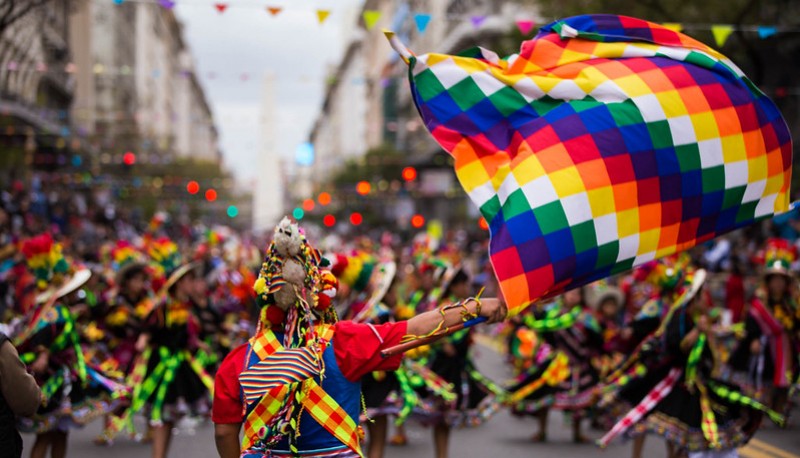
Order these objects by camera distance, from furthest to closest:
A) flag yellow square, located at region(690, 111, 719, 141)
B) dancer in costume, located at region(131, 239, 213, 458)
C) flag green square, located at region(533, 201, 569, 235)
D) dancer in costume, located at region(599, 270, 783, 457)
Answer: dancer in costume, located at region(131, 239, 213, 458) → dancer in costume, located at region(599, 270, 783, 457) → flag yellow square, located at region(690, 111, 719, 141) → flag green square, located at region(533, 201, 569, 235)

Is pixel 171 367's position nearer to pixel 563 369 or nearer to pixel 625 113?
pixel 563 369

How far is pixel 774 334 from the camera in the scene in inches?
456

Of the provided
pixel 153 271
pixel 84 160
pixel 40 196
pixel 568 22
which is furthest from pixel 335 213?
pixel 568 22

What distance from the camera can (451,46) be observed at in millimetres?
55719

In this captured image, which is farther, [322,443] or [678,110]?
[678,110]

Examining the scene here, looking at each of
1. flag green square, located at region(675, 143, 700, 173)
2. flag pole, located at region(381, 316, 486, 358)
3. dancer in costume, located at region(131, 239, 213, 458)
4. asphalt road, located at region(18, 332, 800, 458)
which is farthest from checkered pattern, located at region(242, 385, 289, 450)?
asphalt road, located at region(18, 332, 800, 458)

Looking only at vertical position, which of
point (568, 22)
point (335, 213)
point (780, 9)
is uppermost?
point (780, 9)

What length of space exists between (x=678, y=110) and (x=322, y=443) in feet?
8.02

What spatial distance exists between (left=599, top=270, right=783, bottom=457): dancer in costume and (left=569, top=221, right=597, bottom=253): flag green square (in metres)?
3.62

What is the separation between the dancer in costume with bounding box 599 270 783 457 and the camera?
839cm

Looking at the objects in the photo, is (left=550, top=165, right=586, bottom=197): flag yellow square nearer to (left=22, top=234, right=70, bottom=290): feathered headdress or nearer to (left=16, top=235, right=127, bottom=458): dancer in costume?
(left=16, top=235, right=127, bottom=458): dancer in costume

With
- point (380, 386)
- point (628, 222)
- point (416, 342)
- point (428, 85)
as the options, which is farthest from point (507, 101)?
point (380, 386)

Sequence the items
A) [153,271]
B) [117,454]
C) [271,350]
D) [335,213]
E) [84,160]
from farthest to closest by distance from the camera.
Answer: [335,213] < [84,160] < [153,271] < [117,454] < [271,350]

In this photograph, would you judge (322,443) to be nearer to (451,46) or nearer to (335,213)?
(451,46)
